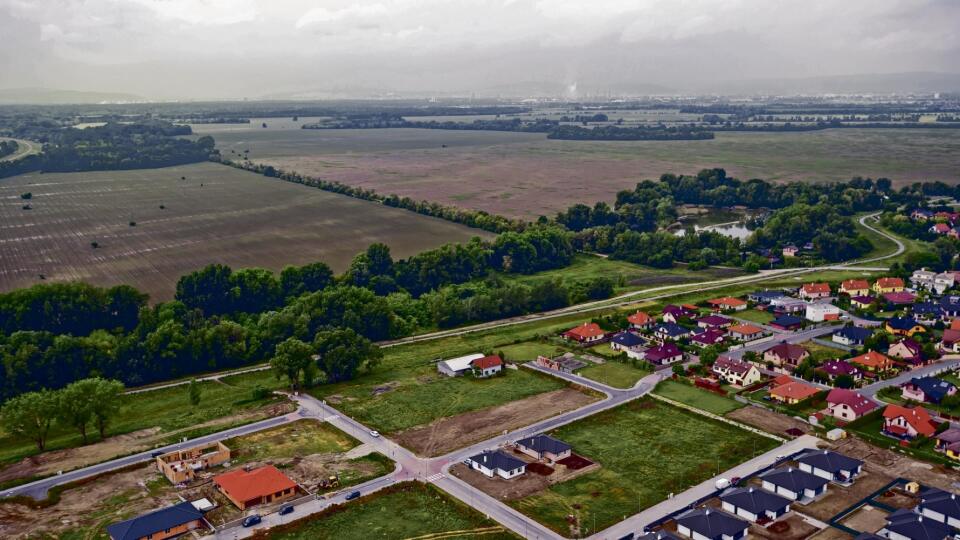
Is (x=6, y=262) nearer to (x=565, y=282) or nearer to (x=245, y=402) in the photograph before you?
(x=245, y=402)

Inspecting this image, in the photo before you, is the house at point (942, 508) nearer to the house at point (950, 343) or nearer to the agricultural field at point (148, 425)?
the house at point (950, 343)

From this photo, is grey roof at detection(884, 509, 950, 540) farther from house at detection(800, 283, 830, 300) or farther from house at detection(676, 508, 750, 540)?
house at detection(800, 283, 830, 300)

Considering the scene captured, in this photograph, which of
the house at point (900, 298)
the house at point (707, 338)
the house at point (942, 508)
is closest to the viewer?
the house at point (942, 508)

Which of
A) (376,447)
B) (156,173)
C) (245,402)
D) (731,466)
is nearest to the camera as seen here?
(731,466)

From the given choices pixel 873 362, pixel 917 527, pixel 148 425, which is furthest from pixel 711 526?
pixel 148 425

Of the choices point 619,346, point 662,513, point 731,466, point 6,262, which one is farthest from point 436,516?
point 6,262

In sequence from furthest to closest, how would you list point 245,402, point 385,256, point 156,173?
point 156,173 < point 385,256 < point 245,402

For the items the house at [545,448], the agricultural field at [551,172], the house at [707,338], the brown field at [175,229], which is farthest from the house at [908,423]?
the agricultural field at [551,172]

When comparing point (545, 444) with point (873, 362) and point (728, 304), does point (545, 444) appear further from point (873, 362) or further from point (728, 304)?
point (728, 304)
